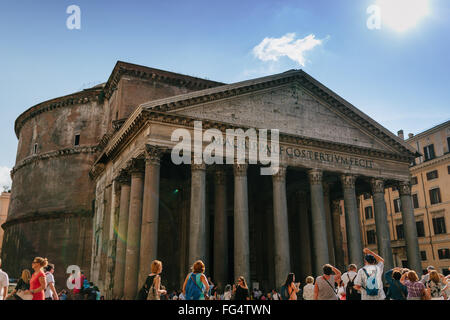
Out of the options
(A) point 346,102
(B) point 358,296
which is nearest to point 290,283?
(B) point 358,296

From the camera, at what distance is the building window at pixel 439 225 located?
2818 cm

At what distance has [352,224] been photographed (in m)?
18.7

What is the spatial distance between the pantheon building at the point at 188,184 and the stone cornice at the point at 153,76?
2.6 inches

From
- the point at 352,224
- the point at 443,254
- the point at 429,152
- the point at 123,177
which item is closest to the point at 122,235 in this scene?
the point at 123,177

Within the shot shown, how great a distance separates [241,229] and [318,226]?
4.00m

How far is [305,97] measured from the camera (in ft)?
64.1

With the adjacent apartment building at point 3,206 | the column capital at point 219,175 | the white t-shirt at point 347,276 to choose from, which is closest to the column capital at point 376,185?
the column capital at point 219,175

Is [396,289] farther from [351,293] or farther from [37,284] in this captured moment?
[37,284]

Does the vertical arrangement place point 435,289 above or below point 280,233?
below

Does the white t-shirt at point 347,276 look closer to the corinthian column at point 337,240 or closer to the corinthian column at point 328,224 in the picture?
the corinthian column at point 328,224

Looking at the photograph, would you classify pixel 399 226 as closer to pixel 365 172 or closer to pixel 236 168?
pixel 365 172

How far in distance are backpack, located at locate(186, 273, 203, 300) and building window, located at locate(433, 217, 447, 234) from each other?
27.2m
